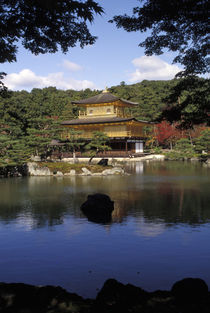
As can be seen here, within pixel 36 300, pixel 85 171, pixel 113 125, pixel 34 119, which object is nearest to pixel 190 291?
pixel 36 300

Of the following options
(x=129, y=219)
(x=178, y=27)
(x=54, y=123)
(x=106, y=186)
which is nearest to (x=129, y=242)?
(x=129, y=219)

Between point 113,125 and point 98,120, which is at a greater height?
point 98,120

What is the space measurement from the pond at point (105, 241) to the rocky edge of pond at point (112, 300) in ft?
3.87

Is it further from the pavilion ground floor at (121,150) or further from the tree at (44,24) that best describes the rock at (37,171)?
the tree at (44,24)

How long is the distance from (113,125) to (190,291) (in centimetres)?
4324

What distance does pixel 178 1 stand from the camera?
305 inches

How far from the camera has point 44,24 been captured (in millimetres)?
7625

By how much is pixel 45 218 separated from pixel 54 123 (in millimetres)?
24949

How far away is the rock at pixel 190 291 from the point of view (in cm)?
499

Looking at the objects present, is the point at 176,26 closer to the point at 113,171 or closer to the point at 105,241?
the point at 105,241

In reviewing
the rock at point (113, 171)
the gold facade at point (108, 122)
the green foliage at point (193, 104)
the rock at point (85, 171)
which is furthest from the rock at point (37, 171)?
the green foliage at point (193, 104)

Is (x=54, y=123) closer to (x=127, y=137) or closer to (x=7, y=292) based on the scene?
(x=127, y=137)

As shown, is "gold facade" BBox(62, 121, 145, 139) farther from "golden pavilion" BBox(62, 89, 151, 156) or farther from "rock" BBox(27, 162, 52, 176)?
"rock" BBox(27, 162, 52, 176)

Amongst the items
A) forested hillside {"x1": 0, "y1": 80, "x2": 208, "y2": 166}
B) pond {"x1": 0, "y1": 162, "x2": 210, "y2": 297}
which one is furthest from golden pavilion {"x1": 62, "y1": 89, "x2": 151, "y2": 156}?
pond {"x1": 0, "y1": 162, "x2": 210, "y2": 297}
